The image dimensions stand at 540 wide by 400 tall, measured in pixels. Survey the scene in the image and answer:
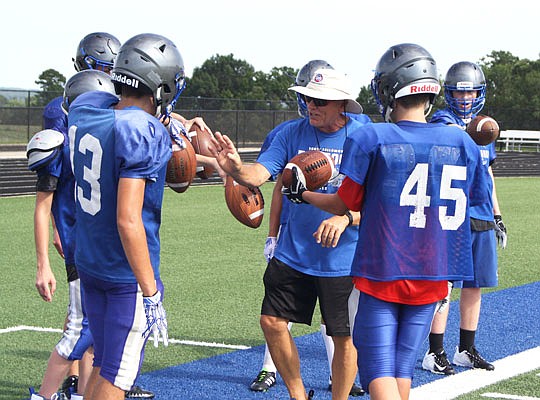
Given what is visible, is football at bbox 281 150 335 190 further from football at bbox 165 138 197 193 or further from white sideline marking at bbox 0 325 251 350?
white sideline marking at bbox 0 325 251 350

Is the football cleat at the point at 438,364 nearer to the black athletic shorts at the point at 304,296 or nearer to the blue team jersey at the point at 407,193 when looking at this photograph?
the black athletic shorts at the point at 304,296

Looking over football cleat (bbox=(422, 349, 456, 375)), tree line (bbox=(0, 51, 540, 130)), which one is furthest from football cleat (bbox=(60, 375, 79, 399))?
tree line (bbox=(0, 51, 540, 130))

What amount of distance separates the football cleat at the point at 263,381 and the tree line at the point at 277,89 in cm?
2607

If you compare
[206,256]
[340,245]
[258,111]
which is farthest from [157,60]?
[258,111]

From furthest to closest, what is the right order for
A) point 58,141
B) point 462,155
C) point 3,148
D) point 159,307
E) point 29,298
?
point 3,148, point 29,298, point 58,141, point 462,155, point 159,307

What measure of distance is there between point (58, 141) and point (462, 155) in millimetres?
2150

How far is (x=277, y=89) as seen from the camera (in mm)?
68125

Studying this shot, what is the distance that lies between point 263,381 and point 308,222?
1179 millimetres

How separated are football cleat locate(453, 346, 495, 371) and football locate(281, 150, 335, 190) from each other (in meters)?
2.11

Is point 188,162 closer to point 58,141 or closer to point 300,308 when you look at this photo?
point 58,141

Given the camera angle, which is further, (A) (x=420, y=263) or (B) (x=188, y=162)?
(B) (x=188, y=162)

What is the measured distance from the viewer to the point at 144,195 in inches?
157

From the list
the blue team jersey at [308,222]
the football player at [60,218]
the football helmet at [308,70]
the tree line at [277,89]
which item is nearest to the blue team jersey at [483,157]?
the football helmet at [308,70]

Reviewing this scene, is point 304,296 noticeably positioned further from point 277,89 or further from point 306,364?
point 277,89
